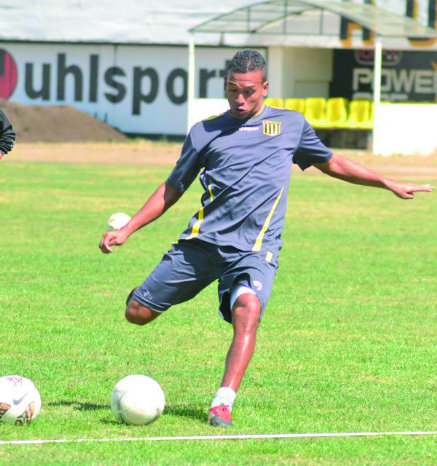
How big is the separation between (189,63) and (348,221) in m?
19.0

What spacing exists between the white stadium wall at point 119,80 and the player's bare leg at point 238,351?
34.7 m

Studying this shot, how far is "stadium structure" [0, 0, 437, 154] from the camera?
38.4 m

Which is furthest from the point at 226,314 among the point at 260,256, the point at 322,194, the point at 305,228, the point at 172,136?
the point at 172,136

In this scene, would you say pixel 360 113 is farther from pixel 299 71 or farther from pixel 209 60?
pixel 209 60

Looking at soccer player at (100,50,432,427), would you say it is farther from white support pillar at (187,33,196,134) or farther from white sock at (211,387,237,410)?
white support pillar at (187,33,196,134)

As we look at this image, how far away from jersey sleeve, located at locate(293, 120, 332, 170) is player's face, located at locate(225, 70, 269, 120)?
0.45 meters

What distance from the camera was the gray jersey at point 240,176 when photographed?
739 cm

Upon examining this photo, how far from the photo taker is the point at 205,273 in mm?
7516

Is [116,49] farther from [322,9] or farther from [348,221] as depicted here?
[348,221]

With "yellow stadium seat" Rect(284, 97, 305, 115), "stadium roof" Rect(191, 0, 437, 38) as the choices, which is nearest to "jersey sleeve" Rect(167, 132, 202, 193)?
"stadium roof" Rect(191, 0, 437, 38)

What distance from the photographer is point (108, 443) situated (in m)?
6.59

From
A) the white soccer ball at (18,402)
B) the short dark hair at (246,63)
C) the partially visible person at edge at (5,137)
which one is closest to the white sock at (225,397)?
the white soccer ball at (18,402)

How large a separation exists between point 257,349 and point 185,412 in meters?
2.56

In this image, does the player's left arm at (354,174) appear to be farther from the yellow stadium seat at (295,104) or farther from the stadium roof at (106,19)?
the stadium roof at (106,19)
